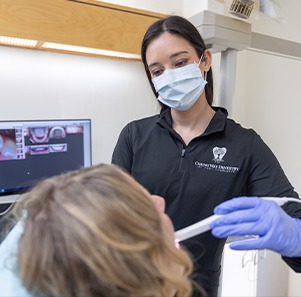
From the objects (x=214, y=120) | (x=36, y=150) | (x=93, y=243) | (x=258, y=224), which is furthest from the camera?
(x=36, y=150)

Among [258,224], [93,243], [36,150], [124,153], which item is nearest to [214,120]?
[124,153]

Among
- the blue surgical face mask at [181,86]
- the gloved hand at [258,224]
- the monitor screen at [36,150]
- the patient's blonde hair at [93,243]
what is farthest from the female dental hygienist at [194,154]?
the monitor screen at [36,150]

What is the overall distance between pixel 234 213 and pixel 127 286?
13.5 inches

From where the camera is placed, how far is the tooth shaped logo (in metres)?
1.12

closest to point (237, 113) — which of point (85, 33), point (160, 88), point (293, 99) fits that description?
point (293, 99)

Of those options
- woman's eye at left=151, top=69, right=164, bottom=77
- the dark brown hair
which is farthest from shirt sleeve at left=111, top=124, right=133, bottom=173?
the dark brown hair

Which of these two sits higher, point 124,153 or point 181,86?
point 181,86

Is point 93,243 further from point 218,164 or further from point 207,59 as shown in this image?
point 207,59

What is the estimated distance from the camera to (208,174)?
110 centimetres

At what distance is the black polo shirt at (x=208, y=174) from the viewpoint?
42.8 inches

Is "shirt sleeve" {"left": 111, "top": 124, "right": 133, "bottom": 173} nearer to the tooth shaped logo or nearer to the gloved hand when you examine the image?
the tooth shaped logo

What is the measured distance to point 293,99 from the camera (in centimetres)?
230

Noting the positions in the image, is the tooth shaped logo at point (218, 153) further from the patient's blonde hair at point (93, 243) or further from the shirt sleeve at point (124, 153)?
the patient's blonde hair at point (93, 243)

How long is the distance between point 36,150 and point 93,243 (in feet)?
5.09
